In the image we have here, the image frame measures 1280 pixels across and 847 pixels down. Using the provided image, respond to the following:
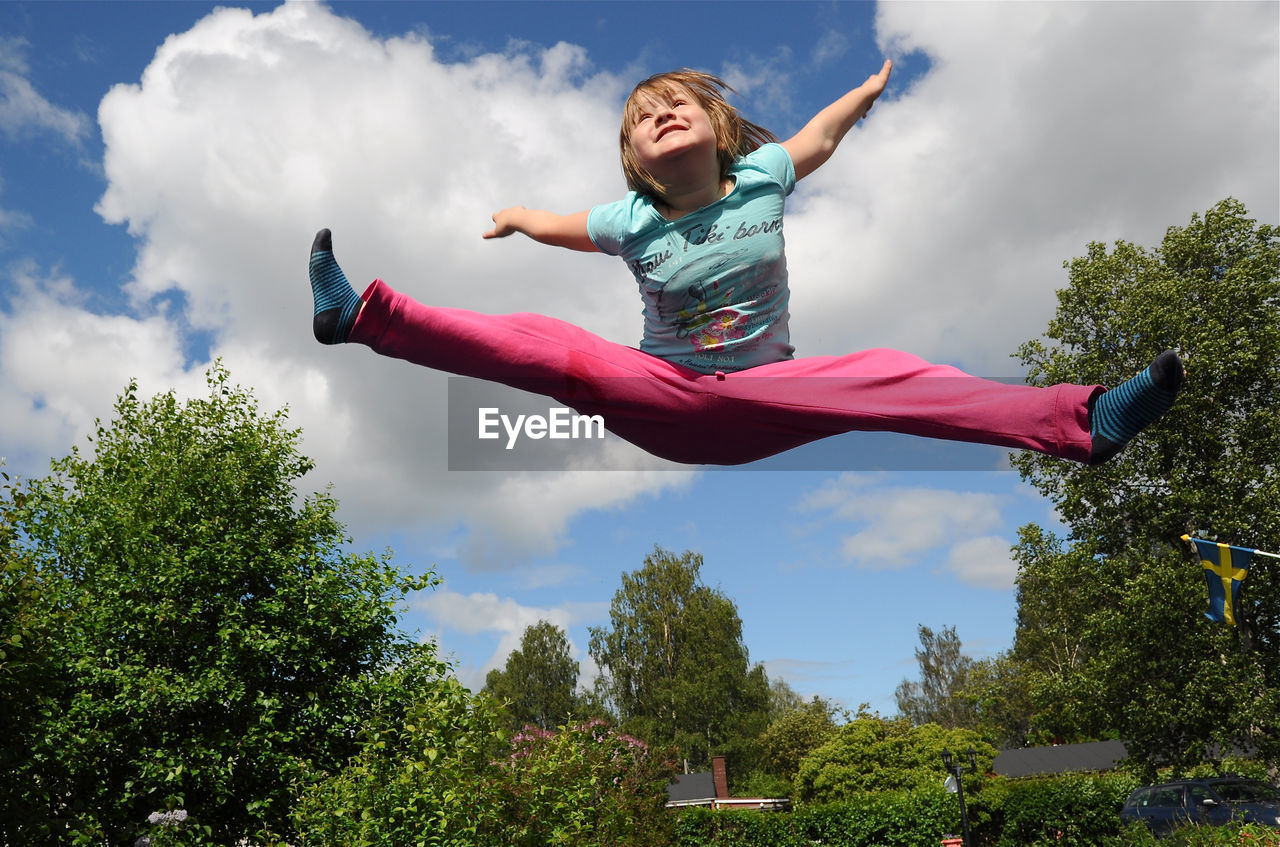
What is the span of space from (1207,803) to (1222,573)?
8152mm

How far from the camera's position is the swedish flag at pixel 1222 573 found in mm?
13547

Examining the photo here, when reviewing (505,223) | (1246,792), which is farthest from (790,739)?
(505,223)

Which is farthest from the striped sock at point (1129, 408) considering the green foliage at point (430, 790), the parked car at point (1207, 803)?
the parked car at point (1207, 803)

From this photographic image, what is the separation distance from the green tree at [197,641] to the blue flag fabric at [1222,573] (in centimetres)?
1212

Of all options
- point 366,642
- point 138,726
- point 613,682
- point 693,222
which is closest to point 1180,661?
point 366,642

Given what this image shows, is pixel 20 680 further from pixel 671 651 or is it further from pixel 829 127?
pixel 671 651

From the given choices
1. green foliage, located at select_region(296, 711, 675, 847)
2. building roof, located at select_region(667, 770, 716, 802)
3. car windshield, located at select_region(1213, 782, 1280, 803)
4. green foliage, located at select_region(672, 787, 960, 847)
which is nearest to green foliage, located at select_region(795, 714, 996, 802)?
green foliage, located at select_region(672, 787, 960, 847)

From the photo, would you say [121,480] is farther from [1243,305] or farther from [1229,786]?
[1229,786]

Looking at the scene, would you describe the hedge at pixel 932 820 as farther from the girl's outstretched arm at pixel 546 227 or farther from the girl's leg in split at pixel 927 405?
the girl's leg in split at pixel 927 405

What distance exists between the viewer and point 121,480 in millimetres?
15836

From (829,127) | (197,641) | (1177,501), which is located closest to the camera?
(829,127)

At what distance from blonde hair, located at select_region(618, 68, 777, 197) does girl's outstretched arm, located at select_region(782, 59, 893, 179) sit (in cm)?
25

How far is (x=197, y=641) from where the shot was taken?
13.7 metres

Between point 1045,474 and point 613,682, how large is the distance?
24.7 m
